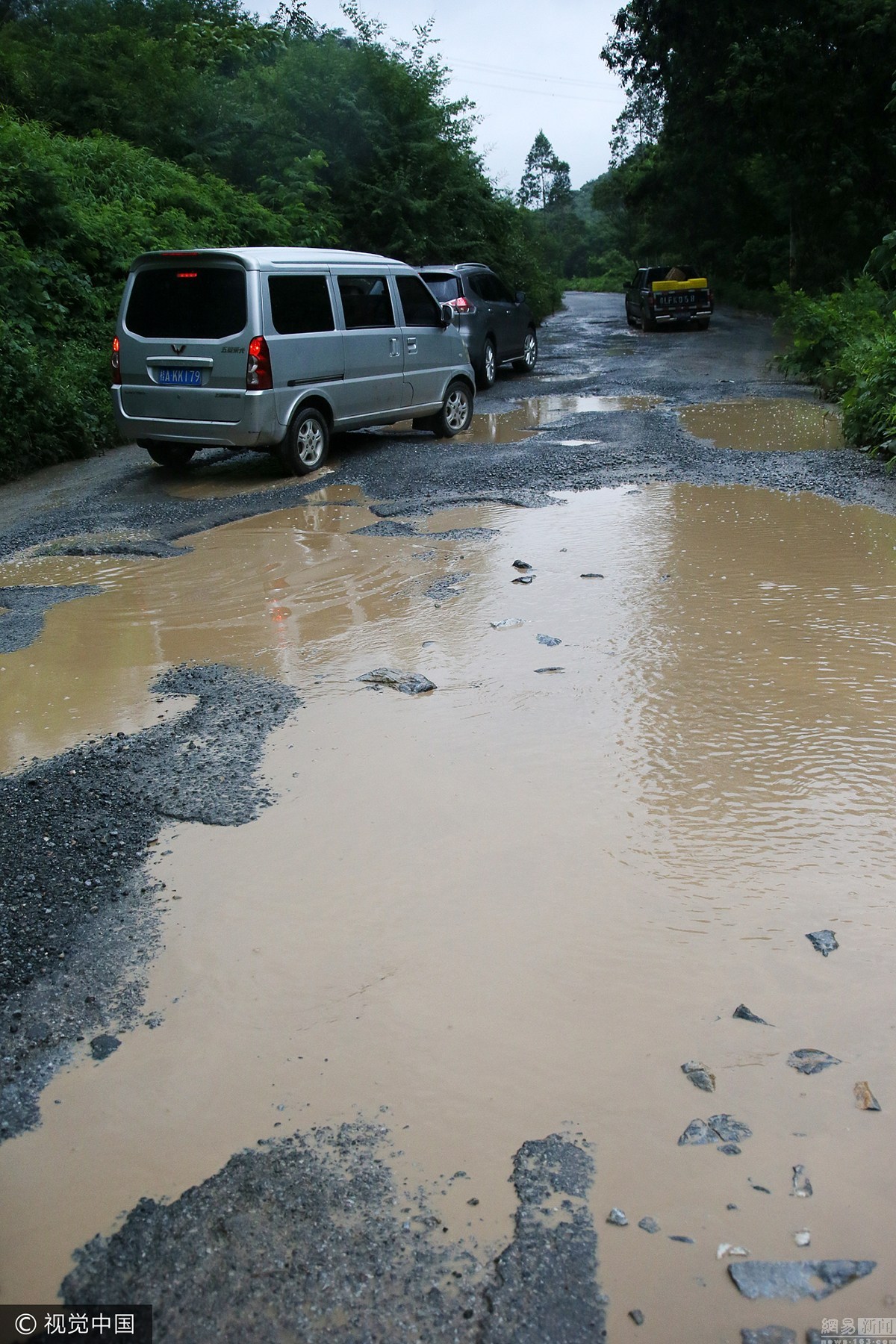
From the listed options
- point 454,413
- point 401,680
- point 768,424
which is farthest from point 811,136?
point 401,680

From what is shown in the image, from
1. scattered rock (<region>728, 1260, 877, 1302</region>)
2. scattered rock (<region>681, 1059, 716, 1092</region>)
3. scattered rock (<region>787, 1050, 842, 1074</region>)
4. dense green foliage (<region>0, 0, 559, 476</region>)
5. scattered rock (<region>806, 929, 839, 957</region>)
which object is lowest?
scattered rock (<region>728, 1260, 877, 1302</region>)

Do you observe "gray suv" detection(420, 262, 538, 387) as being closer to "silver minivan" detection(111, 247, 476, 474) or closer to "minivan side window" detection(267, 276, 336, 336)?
"silver minivan" detection(111, 247, 476, 474)

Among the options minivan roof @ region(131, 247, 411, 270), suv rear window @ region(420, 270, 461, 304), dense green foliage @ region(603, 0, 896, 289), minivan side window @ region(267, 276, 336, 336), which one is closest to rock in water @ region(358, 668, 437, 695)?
→ minivan side window @ region(267, 276, 336, 336)

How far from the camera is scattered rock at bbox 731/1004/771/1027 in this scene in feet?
10.3

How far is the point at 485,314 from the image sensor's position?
16750 millimetres

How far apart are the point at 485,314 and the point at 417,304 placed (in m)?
4.82

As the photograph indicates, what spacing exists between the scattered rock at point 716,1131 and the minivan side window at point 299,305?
27.9 feet

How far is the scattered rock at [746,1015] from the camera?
313 cm

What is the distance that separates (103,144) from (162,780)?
52.4 feet

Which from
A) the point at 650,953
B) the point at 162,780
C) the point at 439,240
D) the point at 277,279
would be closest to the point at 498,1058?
the point at 650,953

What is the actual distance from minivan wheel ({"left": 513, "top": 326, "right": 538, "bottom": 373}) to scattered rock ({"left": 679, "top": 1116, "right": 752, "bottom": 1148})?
17086 millimetres

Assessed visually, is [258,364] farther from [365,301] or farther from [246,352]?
[365,301]

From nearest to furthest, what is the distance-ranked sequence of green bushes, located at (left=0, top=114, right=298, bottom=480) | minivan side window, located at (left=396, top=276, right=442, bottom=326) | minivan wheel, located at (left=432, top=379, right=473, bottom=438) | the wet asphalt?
1. the wet asphalt
2. green bushes, located at (left=0, top=114, right=298, bottom=480)
3. minivan side window, located at (left=396, top=276, right=442, bottom=326)
4. minivan wheel, located at (left=432, top=379, right=473, bottom=438)

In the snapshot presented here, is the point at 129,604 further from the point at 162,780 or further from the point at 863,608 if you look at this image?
the point at 863,608
